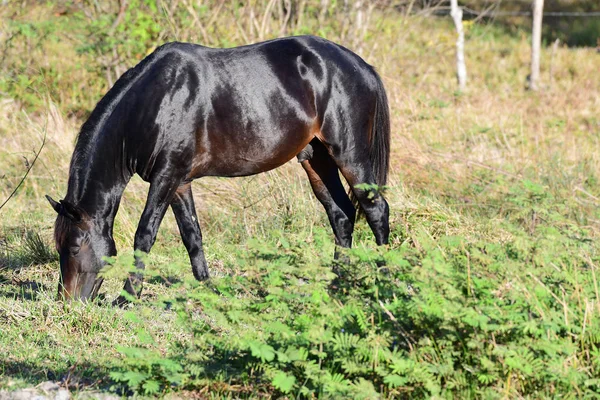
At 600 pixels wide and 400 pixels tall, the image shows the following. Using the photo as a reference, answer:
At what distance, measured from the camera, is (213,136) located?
557 centimetres

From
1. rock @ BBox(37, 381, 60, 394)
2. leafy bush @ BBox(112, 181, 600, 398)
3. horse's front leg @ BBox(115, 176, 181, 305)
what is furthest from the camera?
horse's front leg @ BBox(115, 176, 181, 305)

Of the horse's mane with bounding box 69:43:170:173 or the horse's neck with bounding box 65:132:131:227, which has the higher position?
the horse's mane with bounding box 69:43:170:173

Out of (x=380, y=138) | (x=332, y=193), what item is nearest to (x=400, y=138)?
(x=380, y=138)

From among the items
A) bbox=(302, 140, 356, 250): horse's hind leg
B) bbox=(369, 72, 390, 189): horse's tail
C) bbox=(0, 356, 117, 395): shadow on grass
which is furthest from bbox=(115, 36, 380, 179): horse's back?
bbox=(0, 356, 117, 395): shadow on grass

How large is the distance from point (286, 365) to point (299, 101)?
2.59 meters

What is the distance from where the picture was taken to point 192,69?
548cm

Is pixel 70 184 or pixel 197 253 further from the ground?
pixel 70 184

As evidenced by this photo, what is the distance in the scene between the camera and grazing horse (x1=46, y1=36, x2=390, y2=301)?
207 inches

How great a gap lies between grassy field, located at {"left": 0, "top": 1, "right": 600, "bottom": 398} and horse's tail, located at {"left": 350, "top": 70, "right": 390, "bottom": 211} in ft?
1.64

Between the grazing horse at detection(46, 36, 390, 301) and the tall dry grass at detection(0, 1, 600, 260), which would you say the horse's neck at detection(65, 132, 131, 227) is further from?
the tall dry grass at detection(0, 1, 600, 260)

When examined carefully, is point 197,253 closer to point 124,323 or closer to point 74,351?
point 124,323

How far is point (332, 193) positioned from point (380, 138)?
0.56 m

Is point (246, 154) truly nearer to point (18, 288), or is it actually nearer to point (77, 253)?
point (77, 253)

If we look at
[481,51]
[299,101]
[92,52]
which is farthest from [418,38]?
[299,101]
